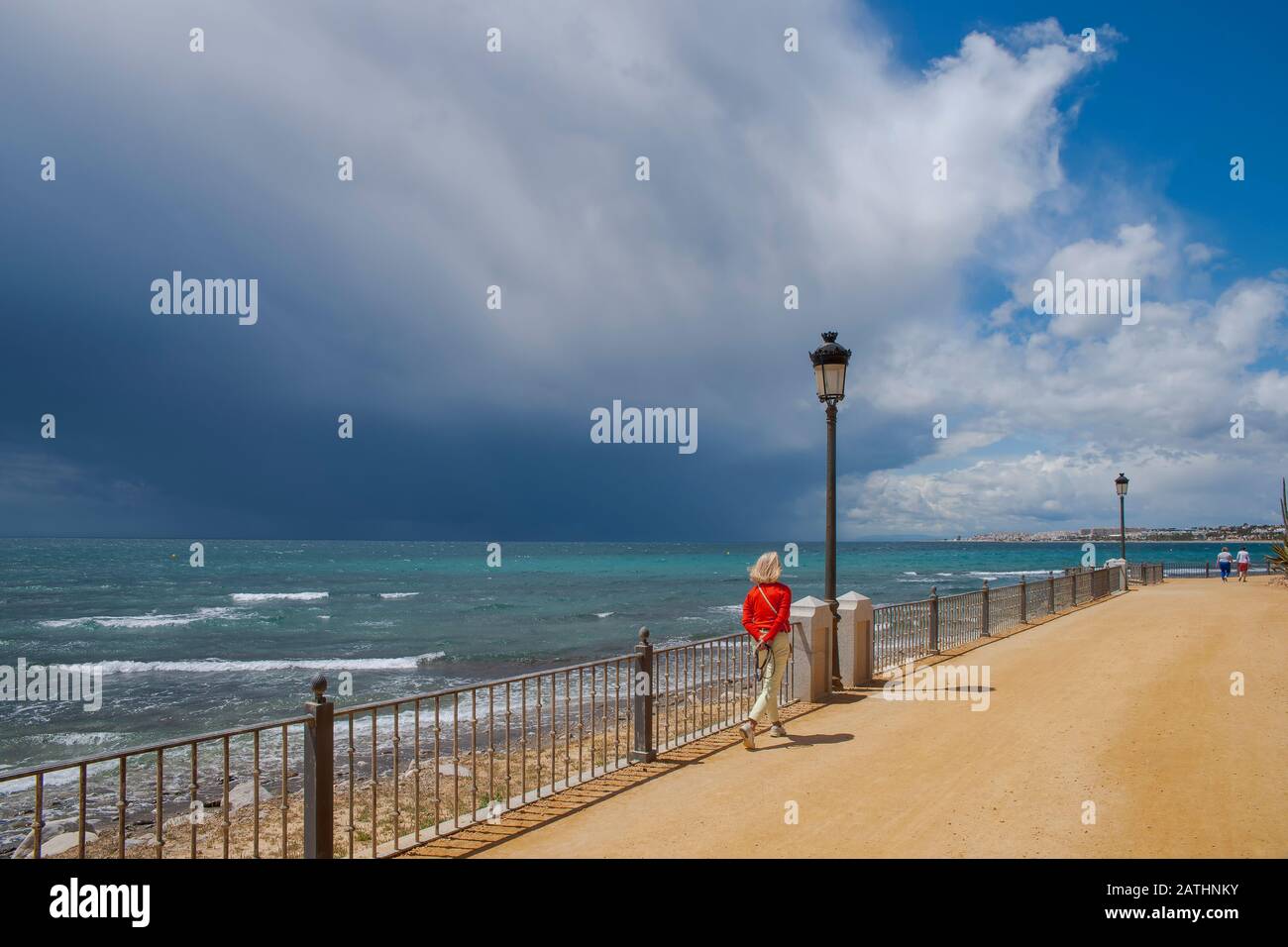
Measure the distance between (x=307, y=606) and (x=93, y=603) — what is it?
12.7 metres

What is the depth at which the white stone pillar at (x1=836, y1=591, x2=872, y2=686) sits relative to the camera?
11094 millimetres

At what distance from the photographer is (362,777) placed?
11.9 m

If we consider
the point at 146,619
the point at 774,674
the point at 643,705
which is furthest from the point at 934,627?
the point at 146,619

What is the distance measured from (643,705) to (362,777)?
6364 mm

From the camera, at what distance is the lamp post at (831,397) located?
421 inches

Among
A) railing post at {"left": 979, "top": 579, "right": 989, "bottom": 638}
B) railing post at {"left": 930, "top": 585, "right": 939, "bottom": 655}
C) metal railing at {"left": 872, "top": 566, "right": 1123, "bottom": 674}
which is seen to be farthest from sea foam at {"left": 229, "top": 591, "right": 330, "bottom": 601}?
railing post at {"left": 930, "top": 585, "right": 939, "bottom": 655}

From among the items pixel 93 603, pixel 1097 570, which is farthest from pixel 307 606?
pixel 1097 570

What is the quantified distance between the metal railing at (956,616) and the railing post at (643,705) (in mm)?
5187

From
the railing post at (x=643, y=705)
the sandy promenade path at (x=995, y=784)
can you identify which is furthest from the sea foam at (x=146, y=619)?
the sandy promenade path at (x=995, y=784)

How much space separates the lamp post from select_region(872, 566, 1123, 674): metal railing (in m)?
1.33

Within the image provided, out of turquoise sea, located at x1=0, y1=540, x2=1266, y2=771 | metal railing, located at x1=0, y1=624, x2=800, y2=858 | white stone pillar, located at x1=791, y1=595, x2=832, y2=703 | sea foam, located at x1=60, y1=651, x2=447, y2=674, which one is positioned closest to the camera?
metal railing, located at x1=0, y1=624, x2=800, y2=858

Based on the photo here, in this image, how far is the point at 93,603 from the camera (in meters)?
44.1

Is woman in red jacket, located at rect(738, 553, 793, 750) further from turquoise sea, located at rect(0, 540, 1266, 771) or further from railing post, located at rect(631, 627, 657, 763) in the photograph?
turquoise sea, located at rect(0, 540, 1266, 771)
